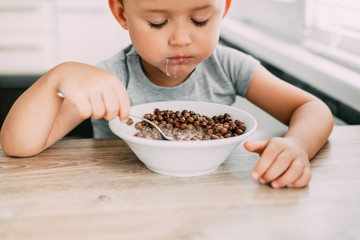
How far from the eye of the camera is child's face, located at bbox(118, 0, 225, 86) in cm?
83

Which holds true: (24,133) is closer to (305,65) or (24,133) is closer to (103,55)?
(305,65)

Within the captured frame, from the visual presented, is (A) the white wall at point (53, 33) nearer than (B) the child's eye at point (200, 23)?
No

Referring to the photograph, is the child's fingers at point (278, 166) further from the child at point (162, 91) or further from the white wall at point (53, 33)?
the white wall at point (53, 33)

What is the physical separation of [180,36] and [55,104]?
1.02 feet

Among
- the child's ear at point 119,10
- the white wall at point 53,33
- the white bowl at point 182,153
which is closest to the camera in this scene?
the white bowl at point 182,153

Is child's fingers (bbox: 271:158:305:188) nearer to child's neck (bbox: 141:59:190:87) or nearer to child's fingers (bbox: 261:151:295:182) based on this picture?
child's fingers (bbox: 261:151:295:182)

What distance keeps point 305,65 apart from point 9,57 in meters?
1.83

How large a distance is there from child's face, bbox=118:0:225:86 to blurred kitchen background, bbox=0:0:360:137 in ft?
1.81

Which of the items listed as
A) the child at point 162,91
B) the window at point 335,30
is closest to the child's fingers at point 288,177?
the child at point 162,91

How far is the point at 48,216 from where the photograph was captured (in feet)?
1.87

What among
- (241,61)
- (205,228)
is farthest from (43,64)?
(205,228)

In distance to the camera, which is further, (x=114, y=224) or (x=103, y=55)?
(x=103, y=55)

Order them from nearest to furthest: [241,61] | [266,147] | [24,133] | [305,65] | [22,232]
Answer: [22,232]
[266,147]
[24,133]
[241,61]
[305,65]

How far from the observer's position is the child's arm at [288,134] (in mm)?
680
